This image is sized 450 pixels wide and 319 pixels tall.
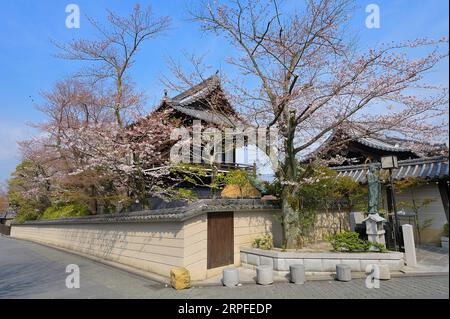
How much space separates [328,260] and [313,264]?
0.49 metres

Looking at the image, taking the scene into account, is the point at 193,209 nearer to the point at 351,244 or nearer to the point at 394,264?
the point at 351,244

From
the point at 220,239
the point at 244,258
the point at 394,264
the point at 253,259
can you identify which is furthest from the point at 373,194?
the point at 220,239

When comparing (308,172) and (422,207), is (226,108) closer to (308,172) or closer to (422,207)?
(308,172)

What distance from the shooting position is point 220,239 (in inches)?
401

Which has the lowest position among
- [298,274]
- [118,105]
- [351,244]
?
[298,274]

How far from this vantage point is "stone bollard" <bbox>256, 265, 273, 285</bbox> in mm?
8477

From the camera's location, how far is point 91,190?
19062mm

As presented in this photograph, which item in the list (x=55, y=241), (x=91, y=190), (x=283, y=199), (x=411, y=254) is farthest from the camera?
(x=55, y=241)

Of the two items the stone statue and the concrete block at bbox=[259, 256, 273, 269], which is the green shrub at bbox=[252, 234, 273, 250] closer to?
the concrete block at bbox=[259, 256, 273, 269]

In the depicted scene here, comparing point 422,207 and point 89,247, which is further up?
point 422,207

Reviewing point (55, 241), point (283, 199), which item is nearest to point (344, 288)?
point (283, 199)

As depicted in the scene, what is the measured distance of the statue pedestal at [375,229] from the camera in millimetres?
9500

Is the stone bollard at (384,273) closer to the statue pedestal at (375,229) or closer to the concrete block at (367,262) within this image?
the concrete block at (367,262)
